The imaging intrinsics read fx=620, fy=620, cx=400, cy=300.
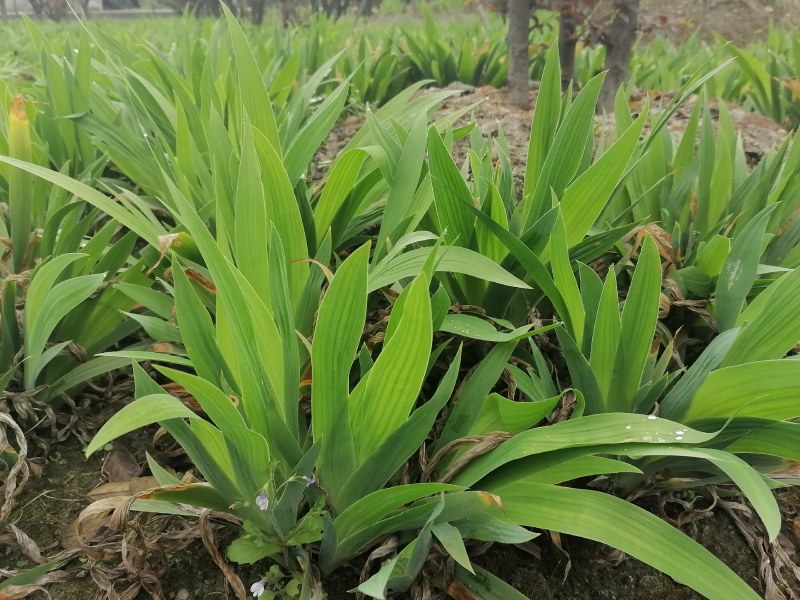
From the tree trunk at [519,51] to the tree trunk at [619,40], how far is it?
0.37 meters

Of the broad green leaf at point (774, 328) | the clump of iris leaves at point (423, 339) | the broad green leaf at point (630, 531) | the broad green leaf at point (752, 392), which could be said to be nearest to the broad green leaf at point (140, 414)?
the clump of iris leaves at point (423, 339)

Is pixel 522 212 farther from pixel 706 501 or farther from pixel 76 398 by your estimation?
pixel 76 398

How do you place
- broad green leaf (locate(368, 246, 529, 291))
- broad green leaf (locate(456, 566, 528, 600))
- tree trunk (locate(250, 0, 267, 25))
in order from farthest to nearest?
tree trunk (locate(250, 0, 267, 25))
broad green leaf (locate(368, 246, 529, 291))
broad green leaf (locate(456, 566, 528, 600))

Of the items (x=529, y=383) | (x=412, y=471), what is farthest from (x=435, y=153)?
(x=412, y=471)

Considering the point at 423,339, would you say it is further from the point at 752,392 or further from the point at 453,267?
the point at 752,392

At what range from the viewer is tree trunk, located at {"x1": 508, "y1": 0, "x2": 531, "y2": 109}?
2908mm

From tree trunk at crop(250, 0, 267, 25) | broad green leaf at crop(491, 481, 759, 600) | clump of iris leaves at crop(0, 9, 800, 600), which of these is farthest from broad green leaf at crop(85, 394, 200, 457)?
tree trunk at crop(250, 0, 267, 25)

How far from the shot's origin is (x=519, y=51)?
291cm

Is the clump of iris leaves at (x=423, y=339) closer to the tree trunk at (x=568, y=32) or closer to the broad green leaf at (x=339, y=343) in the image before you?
the broad green leaf at (x=339, y=343)

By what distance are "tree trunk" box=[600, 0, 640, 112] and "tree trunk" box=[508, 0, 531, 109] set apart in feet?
1.22

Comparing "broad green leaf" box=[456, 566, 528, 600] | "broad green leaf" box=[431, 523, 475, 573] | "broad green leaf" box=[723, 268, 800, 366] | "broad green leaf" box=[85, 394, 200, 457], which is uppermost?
"broad green leaf" box=[723, 268, 800, 366]

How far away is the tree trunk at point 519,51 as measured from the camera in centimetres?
291

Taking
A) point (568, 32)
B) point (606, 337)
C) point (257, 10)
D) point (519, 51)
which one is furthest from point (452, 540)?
point (257, 10)

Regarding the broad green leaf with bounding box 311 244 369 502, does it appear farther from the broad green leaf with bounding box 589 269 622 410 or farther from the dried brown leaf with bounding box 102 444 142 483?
the dried brown leaf with bounding box 102 444 142 483
